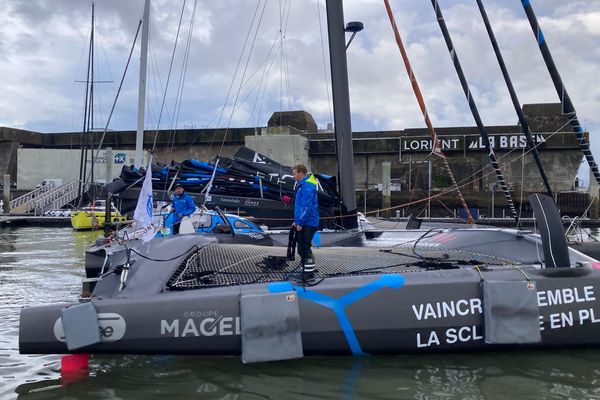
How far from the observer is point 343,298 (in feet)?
17.5

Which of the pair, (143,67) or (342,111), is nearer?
(342,111)

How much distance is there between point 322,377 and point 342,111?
5675mm

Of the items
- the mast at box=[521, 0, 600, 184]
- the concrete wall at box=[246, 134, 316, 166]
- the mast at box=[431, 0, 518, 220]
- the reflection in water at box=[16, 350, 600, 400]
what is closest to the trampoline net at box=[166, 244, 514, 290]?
the reflection in water at box=[16, 350, 600, 400]

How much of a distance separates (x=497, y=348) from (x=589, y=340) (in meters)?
0.94

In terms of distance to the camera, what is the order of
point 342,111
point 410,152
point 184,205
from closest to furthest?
point 342,111 → point 184,205 → point 410,152

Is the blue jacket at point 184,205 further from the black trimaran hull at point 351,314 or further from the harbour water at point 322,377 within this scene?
the black trimaran hull at point 351,314

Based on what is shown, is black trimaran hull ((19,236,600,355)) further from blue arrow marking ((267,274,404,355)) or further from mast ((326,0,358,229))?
mast ((326,0,358,229))

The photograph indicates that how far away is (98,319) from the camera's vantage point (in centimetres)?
505

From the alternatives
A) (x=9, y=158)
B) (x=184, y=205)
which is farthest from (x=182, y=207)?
(x=9, y=158)

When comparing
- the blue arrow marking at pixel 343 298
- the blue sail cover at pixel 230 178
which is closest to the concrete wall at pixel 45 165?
the blue sail cover at pixel 230 178

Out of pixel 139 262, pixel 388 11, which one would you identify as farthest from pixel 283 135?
pixel 139 262

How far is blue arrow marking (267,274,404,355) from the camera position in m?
5.29

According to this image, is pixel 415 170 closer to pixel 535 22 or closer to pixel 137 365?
pixel 535 22

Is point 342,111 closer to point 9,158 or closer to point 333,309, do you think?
point 333,309
